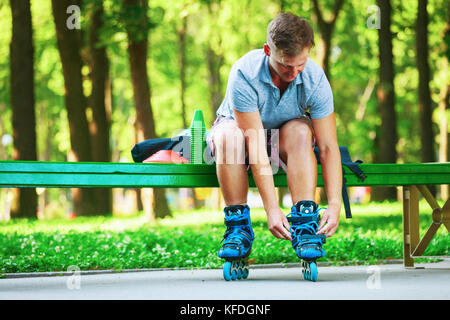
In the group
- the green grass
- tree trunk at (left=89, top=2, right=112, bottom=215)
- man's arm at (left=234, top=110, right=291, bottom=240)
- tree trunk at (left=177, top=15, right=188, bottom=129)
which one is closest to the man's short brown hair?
man's arm at (left=234, top=110, right=291, bottom=240)

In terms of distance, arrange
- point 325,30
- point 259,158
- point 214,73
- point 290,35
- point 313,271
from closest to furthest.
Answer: point 290,35
point 259,158
point 313,271
point 325,30
point 214,73

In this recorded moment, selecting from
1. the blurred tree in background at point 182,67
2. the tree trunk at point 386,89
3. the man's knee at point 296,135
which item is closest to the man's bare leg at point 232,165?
the man's knee at point 296,135

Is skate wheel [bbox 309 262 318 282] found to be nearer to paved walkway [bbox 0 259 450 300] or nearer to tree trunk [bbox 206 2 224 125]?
paved walkway [bbox 0 259 450 300]

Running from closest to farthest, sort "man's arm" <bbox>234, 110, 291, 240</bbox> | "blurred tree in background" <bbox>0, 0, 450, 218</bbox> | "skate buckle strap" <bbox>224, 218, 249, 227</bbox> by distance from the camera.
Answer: "man's arm" <bbox>234, 110, 291, 240</bbox>, "skate buckle strap" <bbox>224, 218, 249, 227</bbox>, "blurred tree in background" <bbox>0, 0, 450, 218</bbox>

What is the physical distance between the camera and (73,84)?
1599 centimetres

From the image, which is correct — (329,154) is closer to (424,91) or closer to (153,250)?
(153,250)

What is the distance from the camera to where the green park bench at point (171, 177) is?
421 cm

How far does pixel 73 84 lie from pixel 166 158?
11.4 metres

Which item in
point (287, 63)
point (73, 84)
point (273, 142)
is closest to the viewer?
point (287, 63)

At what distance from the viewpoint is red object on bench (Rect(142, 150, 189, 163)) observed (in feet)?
16.4


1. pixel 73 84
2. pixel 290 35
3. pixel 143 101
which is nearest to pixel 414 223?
pixel 290 35

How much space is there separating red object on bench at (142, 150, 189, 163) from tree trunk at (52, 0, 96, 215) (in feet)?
35.9

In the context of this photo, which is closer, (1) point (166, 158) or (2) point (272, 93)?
(2) point (272, 93)
